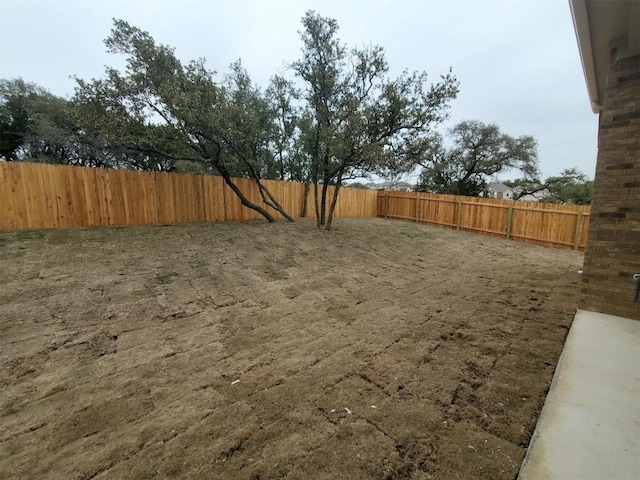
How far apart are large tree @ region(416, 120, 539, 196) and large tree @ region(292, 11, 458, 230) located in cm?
1086

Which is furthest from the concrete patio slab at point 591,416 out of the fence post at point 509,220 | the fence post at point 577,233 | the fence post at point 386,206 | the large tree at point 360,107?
the fence post at point 386,206

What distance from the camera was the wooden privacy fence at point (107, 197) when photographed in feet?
18.8

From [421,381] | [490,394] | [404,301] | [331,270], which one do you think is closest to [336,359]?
[421,381]

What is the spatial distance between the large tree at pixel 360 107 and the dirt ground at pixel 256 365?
12.5 feet

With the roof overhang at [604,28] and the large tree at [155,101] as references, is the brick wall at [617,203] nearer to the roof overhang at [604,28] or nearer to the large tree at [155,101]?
the roof overhang at [604,28]

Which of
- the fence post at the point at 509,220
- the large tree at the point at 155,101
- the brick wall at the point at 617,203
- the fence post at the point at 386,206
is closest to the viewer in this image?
the brick wall at the point at 617,203

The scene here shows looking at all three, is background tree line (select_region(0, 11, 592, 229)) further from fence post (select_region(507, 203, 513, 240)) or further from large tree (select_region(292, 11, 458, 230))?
fence post (select_region(507, 203, 513, 240))

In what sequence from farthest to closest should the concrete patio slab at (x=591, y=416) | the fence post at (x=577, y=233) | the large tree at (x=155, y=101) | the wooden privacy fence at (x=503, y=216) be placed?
the wooden privacy fence at (x=503, y=216)
the fence post at (x=577, y=233)
the large tree at (x=155, y=101)
the concrete patio slab at (x=591, y=416)

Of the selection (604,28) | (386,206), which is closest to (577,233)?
(386,206)

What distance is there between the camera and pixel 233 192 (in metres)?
9.36

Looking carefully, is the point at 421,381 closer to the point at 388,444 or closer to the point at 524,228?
the point at 388,444

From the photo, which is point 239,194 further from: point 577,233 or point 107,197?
point 577,233

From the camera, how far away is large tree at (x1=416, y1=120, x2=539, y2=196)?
18.4m

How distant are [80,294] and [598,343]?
236 inches
